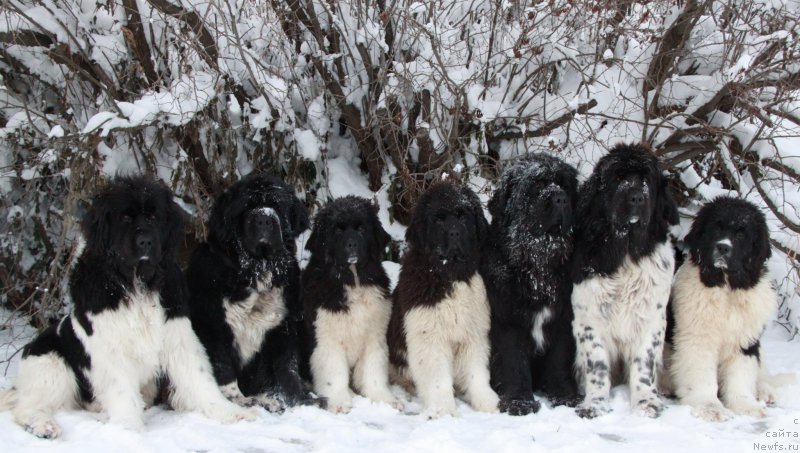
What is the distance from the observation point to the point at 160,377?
4.86 m

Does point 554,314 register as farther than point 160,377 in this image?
Yes

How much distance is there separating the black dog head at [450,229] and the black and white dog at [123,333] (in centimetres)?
178

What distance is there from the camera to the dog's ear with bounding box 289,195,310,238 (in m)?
5.38

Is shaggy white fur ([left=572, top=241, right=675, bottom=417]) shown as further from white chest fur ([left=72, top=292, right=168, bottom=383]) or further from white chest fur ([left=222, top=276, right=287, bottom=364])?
white chest fur ([left=72, top=292, right=168, bottom=383])

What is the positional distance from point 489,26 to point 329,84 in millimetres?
1861

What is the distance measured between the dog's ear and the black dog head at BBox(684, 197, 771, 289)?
10.1 ft

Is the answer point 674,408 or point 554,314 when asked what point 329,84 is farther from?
point 674,408

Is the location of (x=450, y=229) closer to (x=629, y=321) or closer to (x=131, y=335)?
(x=629, y=321)

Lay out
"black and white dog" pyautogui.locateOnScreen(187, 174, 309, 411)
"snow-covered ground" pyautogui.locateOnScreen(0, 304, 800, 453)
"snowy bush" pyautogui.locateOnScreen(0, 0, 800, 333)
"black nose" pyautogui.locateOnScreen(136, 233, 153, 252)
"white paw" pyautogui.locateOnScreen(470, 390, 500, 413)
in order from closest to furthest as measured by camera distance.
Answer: "snow-covered ground" pyautogui.locateOnScreen(0, 304, 800, 453), "black nose" pyautogui.locateOnScreen(136, 233, 153, 252), "white paw" pyautogui.locateOnScreen(470, 390, 500, 413), "black and white dog" pyautogui.locateOnScreen(187, 174, 309, 411), "snowy bush" pyautogui.locateOnScreen(0, 0, 800, 333)

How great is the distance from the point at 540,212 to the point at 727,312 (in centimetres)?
156

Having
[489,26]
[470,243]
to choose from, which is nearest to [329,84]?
[489,26]

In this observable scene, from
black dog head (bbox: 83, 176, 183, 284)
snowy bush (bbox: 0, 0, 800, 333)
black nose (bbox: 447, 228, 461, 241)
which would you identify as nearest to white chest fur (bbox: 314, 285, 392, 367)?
black nose (bbox: 447, 228, 461, 241)

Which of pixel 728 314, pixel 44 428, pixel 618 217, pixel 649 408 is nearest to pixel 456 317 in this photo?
pixel 618 217

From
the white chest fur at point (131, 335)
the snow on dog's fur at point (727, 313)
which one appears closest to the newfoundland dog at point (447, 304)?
the snow on dog's fur at point (727, 313)
